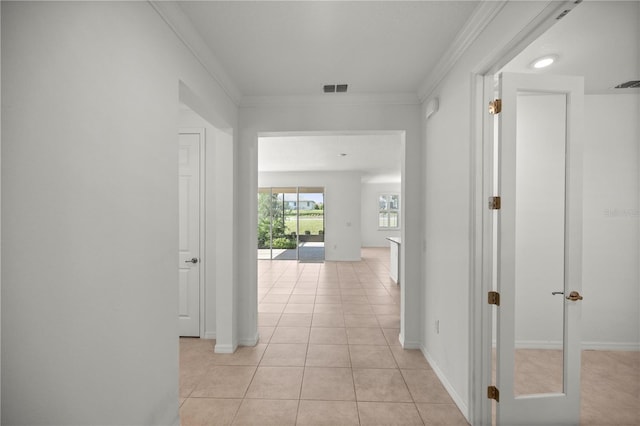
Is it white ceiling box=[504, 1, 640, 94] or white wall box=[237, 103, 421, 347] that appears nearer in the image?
white ceiling box=[504, 1, 640, 94]

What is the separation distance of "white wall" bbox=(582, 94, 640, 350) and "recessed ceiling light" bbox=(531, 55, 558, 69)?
1053mm

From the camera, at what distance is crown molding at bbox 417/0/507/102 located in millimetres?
1619

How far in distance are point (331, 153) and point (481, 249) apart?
4.62 m

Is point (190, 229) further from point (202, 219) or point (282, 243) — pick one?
point (282, 243)

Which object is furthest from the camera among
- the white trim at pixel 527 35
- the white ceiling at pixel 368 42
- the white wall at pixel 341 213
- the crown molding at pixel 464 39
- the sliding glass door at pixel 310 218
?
the sliding glass door at pixel 310 218

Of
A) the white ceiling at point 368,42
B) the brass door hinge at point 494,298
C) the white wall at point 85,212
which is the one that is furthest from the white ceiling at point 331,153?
the brass door hinge at point 494,298

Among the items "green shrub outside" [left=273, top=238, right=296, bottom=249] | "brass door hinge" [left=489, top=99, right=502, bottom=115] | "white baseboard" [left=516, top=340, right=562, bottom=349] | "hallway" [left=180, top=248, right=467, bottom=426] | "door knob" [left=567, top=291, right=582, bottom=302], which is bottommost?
"hallway" [left=180, top=248, right=467, bottom=426]

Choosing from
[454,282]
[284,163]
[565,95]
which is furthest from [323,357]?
[284,163]

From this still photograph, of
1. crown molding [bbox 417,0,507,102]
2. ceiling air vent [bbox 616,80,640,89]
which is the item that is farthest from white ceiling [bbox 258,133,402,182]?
ceiling air vent [bbox 616,80,640,89]

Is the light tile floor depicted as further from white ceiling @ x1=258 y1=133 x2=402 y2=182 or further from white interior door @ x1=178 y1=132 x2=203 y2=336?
white ceiling @ x1=258 y1=133 x2=402 y2=182

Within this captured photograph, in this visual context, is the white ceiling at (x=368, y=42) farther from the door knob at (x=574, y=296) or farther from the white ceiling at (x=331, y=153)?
the door knob at (x=574, y=296)

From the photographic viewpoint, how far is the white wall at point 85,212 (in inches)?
37.3

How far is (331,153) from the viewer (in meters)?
6.13

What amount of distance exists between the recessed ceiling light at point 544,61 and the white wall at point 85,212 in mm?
2764
